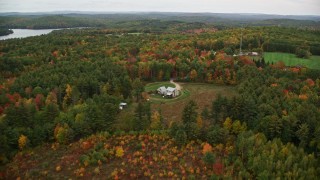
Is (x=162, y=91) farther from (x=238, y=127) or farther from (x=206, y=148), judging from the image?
(x=206, y=148)


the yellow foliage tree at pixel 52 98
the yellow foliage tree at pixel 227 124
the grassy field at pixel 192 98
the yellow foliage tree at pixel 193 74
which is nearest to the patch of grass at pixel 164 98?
the grassy field at pixel 192 98

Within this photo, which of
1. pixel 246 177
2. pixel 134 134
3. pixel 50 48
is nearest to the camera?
pixel 246 177

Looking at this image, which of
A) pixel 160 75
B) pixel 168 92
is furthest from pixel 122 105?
pixel 160 75

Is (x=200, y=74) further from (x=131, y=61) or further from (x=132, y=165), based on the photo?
(x=132, y=165)

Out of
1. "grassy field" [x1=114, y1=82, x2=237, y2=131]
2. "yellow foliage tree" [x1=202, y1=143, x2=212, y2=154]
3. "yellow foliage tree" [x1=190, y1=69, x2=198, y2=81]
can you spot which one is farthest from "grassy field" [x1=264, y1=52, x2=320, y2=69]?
"yellow foliage tree" [x1=202, y1=143, x2=212, y2=154]

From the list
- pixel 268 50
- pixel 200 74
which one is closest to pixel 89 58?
pixel 200 74

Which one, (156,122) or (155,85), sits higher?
(155,85)

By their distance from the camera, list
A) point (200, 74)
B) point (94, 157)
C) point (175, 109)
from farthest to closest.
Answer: point (200, 74), point (175, 109), point (94, 157)

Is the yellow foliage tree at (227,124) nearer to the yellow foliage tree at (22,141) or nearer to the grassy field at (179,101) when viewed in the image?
the grassy field at (179,101)

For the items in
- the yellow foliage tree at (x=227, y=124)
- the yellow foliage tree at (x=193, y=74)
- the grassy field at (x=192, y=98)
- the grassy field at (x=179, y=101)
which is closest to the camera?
the yellow foliage tree at (x=227, y=124)
